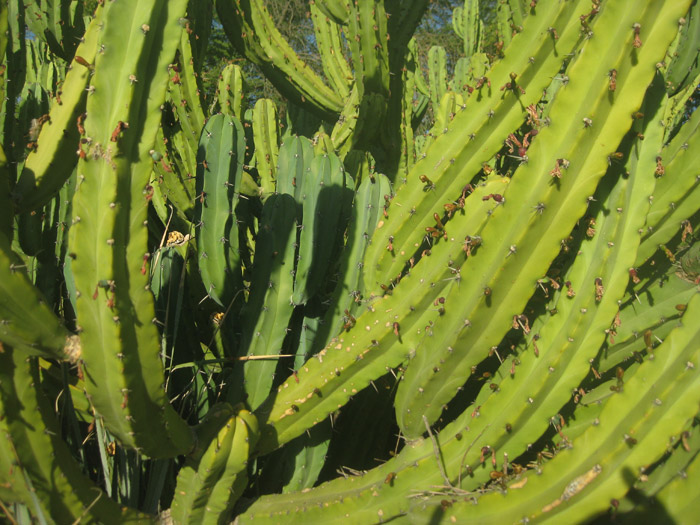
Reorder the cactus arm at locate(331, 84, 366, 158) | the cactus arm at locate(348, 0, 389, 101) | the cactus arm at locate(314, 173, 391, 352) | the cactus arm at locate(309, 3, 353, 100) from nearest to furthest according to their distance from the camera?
the cactus arm at locate(314, 173, 391, 352)
the cactus arm at locate(348, 0, 389, 101)
the cactus arm at locate(331, 84, 366, 158)
the cactus arm at locate(309, 3, 353, 100)

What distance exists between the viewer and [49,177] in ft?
6.12

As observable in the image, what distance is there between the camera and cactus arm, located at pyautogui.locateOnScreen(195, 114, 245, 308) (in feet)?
A: 7.82

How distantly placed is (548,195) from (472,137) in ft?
2.44

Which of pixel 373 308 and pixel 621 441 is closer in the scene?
pixel 621 441

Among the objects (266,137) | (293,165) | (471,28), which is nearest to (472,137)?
(293,165)

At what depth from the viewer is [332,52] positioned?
5.68m

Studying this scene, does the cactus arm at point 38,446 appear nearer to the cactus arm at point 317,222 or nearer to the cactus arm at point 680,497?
the cactus arm at point 317,222

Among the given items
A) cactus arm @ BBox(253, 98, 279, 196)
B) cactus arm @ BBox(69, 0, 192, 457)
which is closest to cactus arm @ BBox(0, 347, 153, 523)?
cactus arm @ BBox(69, 0, 192, 457)

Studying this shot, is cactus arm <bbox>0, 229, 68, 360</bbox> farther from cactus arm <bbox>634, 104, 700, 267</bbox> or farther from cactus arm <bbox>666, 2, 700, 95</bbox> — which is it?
cactus arm <bbox>666, 2, 700, 95</bbox>

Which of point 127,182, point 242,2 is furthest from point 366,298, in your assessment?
point 242,2

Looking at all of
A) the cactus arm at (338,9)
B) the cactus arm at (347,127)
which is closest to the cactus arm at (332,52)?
the cactus arm at (347,127)

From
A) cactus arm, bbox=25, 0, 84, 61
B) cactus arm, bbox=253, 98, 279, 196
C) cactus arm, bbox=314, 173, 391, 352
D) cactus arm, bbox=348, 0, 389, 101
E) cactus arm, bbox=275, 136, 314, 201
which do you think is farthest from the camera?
cactus arm, bbox=253, 98, 279, 196

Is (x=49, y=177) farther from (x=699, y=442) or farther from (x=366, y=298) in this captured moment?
(x=699, y=442)

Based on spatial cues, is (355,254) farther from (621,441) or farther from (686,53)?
(686,53)
